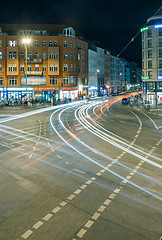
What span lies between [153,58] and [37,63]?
1148 inches

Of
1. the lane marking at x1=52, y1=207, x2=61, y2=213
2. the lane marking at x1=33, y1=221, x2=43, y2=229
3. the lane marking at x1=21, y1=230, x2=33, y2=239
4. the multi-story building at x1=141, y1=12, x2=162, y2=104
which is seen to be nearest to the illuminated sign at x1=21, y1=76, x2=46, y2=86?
the multi-story building at x1=141, y1=12, x2=162, y2=104

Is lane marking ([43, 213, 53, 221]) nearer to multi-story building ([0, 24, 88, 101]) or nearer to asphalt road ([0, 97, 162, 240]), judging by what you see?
asphalt road ([0, 97, 162, 240])

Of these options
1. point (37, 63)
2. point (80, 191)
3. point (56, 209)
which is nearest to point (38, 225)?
point (56, 209)

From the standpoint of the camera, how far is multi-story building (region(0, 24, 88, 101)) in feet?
245

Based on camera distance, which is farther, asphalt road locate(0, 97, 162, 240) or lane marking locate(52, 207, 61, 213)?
lane marking locate(52, 207, 61, 213)

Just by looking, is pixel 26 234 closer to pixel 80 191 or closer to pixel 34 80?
pixel 80 191

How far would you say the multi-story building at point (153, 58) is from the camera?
239 feet

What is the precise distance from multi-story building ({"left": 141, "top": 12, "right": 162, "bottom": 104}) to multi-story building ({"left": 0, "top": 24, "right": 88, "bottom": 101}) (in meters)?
19.9

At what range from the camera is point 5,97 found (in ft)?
242

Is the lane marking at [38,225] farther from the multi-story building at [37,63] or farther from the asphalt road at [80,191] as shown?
the multi-story building at [37,63]

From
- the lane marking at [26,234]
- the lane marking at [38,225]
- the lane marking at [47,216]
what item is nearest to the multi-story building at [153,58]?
the lane marking at [47,216]

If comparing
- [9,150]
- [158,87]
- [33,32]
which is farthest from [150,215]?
[33,32]

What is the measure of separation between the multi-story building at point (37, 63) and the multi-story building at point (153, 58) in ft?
65.2

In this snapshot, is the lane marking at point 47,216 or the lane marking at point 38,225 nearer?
the lane marking at point 38,225
